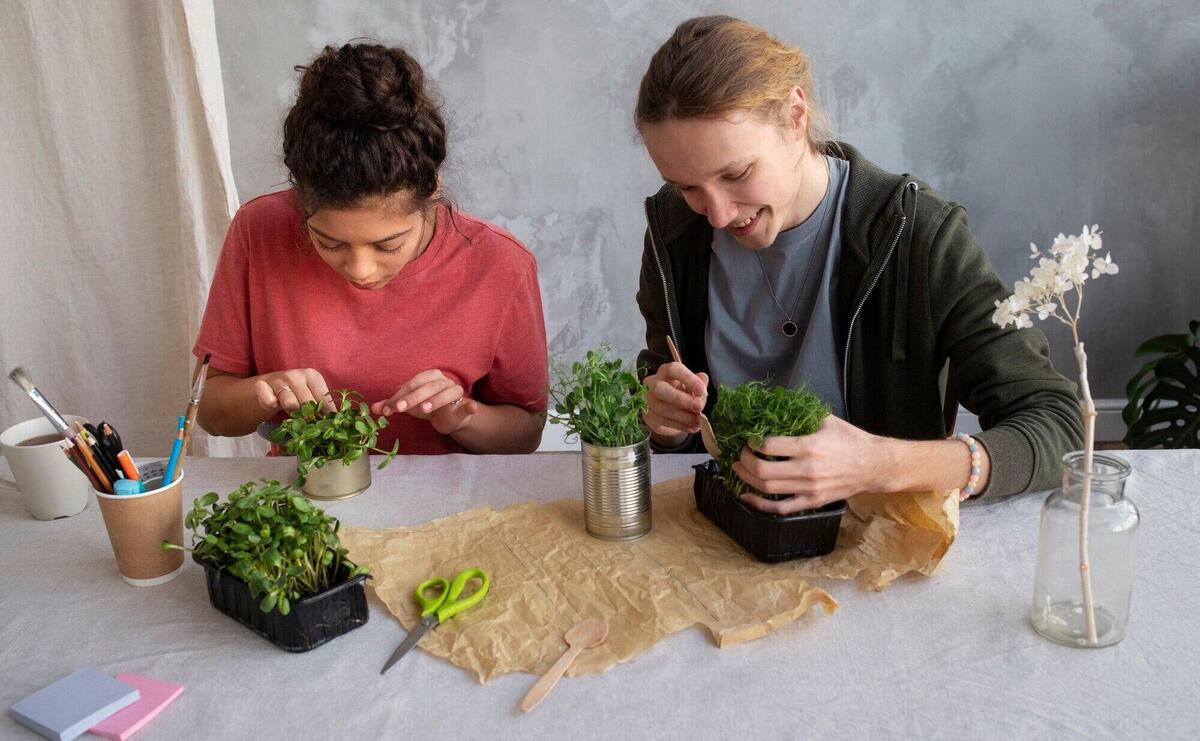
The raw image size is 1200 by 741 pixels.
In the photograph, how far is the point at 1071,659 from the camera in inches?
39.2

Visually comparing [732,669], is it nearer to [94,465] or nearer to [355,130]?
[94,465]

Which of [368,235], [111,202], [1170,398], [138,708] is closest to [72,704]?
[138,708]

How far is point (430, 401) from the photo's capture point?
1.51 metres

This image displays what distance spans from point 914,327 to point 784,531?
0.59 metres

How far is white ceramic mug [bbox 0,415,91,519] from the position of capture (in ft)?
4.44

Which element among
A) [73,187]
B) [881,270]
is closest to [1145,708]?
[881,270]

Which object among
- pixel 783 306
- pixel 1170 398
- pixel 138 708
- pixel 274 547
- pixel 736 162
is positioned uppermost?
pixel 736 162

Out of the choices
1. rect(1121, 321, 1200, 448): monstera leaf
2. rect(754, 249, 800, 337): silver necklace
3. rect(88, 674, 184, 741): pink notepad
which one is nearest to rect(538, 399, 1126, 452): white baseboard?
rect(1121, 321, 1200, 448): monstera leaf

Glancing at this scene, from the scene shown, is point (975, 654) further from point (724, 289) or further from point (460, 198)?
point (460, 198)

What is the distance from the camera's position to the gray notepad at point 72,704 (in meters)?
0.94

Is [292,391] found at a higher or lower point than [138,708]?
higher

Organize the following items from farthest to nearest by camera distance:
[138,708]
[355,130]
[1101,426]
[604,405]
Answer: [1101,426] → [355,130] → [604,405] → [138,708]

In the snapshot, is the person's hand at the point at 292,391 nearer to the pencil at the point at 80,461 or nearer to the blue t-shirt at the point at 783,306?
the pencil at the point at 80,461

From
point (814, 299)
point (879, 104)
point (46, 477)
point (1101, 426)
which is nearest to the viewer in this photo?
point (46, 477)
